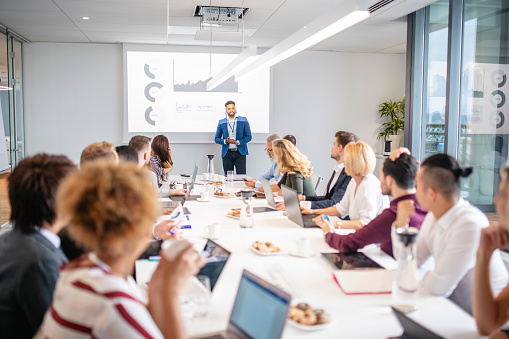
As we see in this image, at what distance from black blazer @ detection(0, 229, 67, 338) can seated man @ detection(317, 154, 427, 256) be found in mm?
1425

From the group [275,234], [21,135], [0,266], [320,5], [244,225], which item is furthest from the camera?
[21,135]

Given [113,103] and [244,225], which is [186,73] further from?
[244,225]

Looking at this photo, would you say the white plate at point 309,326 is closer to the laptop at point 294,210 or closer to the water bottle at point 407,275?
the water bottle at point 407,275

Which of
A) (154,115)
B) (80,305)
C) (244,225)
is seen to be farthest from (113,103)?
(80,305)

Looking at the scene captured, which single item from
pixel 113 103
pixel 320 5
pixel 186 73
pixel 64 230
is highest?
pixel 320 5

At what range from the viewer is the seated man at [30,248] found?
145 cm

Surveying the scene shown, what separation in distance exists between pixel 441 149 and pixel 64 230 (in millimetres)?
5022

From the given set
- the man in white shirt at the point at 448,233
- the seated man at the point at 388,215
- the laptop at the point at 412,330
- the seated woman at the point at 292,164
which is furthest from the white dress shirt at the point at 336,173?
the laptop at the point at 412,330

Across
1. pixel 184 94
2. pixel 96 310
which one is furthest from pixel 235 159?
pixel 96 310

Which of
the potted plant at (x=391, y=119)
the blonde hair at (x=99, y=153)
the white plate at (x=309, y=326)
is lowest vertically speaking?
the white plate at (x=309, y=326)

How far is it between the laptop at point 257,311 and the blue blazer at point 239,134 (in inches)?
269

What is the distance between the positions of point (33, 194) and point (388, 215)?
Result: 163 centimetres

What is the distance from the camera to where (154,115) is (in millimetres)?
8398

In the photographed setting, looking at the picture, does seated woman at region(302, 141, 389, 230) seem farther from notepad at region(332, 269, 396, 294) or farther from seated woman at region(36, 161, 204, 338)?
seated woman at region(36, 161, 204, 338)
